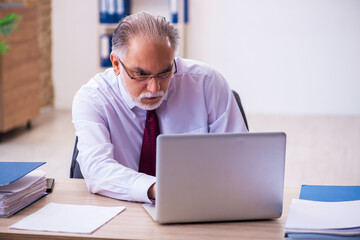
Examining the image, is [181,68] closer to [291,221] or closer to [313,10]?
[291,221]

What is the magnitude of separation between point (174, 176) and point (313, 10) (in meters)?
4.89

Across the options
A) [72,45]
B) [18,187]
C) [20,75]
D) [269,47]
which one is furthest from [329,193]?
[72,45]

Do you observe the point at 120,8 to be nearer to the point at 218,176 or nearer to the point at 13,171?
the point at 13,171

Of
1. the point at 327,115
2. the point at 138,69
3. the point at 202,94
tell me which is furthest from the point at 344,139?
the point at 138,69

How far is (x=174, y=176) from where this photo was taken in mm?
1395

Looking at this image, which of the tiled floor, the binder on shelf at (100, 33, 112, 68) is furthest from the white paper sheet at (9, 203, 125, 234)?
the binder on shelf at (100, 33, 112, 68)

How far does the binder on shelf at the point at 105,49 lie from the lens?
5.64 metres

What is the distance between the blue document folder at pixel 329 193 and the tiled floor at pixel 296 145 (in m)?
2.15

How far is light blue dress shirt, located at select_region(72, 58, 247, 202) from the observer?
177cm

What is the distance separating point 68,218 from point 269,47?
484cm

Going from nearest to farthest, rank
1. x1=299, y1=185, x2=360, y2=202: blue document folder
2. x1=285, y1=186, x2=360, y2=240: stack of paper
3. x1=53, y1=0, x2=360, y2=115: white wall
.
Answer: x1=285, y1=186, x2=360, y2=240: stack of paper < x1=299, y1=185, x2=360, y2=202: blue document folder < x1=53, y1=0, x2=360, y2=115: white wall

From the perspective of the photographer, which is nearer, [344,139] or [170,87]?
[170,87]

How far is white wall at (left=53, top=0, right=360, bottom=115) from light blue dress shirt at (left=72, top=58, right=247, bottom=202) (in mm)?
3994

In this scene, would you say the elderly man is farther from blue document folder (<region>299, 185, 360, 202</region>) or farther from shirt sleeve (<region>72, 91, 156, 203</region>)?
blue document folder (<region>299, 185, 360, 202</region>)
